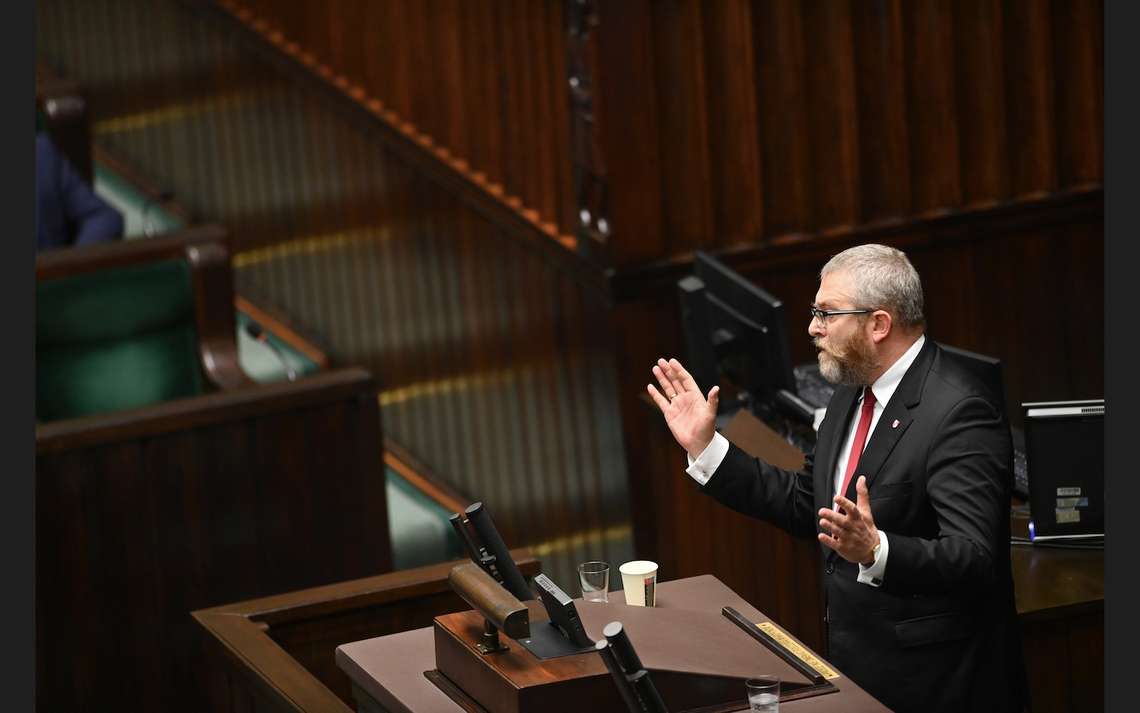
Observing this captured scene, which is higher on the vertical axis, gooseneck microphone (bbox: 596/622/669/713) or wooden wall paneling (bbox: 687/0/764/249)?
wooden wall paneling (bbox: 687/0/764/249)

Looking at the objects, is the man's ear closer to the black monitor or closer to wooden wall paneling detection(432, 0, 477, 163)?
the black monitor

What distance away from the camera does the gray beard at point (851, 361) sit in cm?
236

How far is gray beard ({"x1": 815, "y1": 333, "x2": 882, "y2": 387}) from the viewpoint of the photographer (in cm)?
236

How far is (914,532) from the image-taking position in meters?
2.31

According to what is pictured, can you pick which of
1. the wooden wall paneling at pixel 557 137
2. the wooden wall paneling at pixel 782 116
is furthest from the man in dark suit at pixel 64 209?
the wooden wall paneling at pixel 782 116

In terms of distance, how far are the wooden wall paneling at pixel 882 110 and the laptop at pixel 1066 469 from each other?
1268mm

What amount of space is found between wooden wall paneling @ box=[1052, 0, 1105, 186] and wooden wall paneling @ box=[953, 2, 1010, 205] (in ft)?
0.59

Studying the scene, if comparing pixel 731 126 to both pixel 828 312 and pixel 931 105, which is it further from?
pixel 828 312

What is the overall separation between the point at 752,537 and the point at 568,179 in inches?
50.9

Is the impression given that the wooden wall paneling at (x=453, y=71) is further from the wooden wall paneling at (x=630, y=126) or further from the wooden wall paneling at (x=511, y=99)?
the wooden wall paneling at (x=630, y=126)

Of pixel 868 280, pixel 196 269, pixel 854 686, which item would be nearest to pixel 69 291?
pixel 196 269

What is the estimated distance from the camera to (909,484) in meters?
2.29

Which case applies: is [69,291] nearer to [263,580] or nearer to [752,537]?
[263,580]

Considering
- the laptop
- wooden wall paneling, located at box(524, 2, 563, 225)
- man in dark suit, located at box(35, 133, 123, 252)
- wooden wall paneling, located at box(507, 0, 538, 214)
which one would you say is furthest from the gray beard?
man in dark suit, located at box(35, 133, 123, 252)
